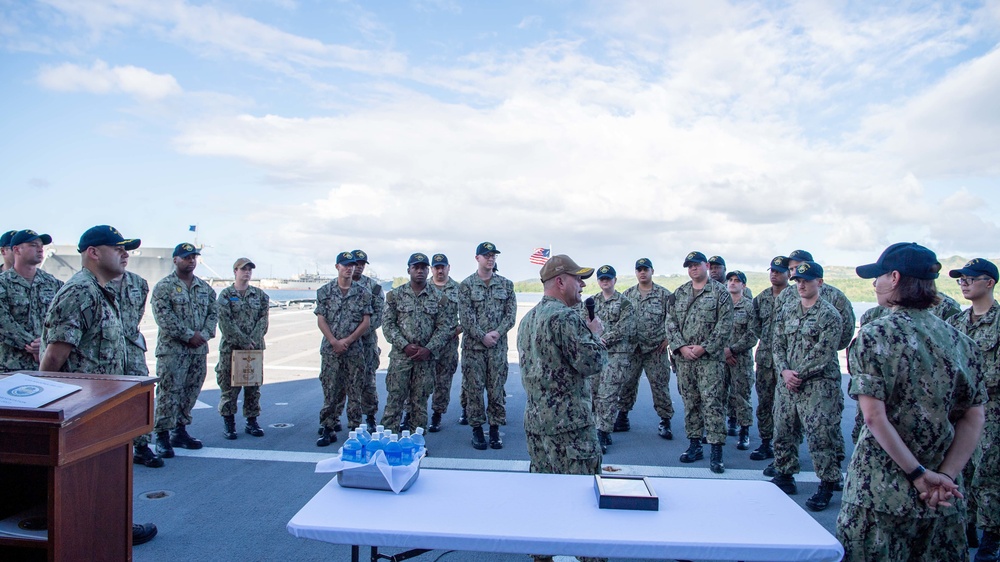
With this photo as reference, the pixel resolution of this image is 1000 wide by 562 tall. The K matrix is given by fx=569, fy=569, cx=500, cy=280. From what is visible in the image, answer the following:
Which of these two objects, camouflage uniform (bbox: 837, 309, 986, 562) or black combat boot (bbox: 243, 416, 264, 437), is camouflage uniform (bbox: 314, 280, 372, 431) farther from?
camouflage uniform (bbox: 837, 309, 986, 562)

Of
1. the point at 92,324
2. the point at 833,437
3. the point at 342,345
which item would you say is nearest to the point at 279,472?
the point at 342,345

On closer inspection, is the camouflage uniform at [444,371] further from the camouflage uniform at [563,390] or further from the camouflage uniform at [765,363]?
the camouflage uniform at [563,390]

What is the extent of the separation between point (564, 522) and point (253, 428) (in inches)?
199

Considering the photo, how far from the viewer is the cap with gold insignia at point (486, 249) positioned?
6613mm

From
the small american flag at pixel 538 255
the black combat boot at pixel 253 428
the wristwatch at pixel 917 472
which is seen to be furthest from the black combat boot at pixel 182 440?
the small american flag at pixel 538 255

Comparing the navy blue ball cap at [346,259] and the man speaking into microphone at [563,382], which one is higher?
the navy blue ball cap at [346,259]

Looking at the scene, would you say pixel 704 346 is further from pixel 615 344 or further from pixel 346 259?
pixel 346 259

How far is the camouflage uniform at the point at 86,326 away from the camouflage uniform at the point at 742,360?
561cm

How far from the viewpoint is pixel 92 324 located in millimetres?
3576

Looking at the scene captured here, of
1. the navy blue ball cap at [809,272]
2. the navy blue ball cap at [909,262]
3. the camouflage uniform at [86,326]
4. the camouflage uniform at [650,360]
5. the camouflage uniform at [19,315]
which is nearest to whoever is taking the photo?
the navy blue ball cap at [909,262]

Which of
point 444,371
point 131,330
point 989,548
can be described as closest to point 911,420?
point 989,548

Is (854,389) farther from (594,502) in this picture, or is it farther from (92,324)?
(92,324)

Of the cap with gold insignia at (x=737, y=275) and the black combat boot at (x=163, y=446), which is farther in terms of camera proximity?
the cap with gold insignia at (x=737, y=275)

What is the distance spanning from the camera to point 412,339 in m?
6.03
